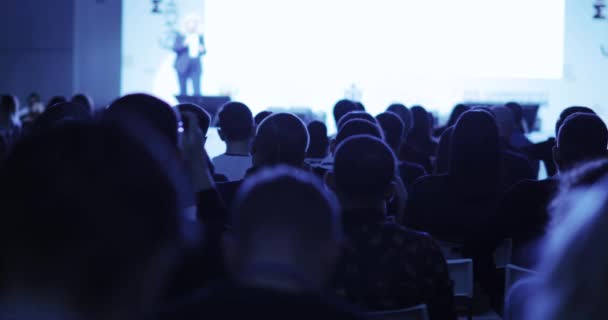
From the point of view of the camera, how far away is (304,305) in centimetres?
83

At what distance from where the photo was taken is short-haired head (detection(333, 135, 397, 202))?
2139 millimetres

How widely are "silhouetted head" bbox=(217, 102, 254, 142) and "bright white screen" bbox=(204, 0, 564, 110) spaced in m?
6.68

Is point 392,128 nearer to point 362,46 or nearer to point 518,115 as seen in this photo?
point 518,115

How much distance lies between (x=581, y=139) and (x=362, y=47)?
25.8ft

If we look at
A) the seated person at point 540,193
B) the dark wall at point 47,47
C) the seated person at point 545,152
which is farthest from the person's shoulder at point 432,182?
the dark wall at point 47,47

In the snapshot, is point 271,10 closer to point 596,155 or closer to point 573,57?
point 573,57

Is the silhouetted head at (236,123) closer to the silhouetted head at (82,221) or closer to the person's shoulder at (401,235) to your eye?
the person's shoulder at (401,235)

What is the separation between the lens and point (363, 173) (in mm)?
2145

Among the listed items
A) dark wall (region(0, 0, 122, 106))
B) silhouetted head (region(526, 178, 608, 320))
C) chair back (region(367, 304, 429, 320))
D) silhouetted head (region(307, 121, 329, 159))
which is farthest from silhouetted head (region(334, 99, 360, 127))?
dark wall (region(0, 0, 122, 106))

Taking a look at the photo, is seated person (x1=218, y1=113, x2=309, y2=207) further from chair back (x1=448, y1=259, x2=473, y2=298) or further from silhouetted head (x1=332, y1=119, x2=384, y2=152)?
chair back (x1=448, y1=259, x2=473, y2=298)

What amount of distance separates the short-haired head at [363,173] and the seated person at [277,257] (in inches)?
41.5

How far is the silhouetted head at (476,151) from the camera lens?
3.35 meters

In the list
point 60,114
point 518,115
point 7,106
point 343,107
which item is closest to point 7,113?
point 7,106

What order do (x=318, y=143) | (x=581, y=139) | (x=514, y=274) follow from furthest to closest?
(x=318, y=143), (x=581, y=139), (x=514, y=274)
